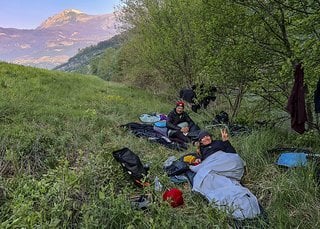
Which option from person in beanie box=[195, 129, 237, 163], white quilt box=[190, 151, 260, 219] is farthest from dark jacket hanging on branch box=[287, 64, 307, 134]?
person in beanie box=[195, 129, 237, 163]

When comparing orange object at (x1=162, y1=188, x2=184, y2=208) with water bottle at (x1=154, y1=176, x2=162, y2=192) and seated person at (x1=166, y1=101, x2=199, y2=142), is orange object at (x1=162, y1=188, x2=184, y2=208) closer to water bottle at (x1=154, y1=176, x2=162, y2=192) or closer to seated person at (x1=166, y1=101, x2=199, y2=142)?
water bottle at (x1=154, y1=176, x2=162, y2=192)

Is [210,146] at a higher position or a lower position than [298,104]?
lower

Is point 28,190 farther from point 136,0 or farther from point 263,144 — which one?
point 136,0

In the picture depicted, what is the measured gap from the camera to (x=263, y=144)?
5.65 metres

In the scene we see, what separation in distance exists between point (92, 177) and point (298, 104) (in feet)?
8.99

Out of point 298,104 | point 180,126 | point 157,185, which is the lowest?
point 180,126

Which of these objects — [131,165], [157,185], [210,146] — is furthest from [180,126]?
[157,185]

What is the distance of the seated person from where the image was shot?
25.1ft

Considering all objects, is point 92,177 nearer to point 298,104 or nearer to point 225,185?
point 225,185

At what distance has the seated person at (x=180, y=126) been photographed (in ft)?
25.1

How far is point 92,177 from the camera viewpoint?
438cm

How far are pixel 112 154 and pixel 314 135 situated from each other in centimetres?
306

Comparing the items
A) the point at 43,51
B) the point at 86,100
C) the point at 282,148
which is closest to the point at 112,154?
the point at 282,148

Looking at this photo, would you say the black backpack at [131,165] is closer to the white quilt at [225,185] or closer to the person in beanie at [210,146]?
the white quilt at [225,185]
